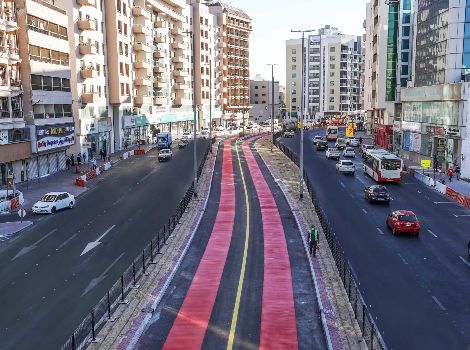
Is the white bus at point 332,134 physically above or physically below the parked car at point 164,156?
above

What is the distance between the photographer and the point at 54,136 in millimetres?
60531

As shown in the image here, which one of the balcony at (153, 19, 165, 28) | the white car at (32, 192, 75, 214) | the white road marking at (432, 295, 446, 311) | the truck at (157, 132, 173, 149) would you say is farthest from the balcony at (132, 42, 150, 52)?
the white road marking at (432, 295, 446, 311)

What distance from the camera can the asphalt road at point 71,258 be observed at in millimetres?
20219

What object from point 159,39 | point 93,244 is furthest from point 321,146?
point 93,244

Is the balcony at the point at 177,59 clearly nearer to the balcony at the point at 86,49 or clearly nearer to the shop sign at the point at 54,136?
the balcony at the point at 86,49

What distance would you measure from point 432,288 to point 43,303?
56.2 ft

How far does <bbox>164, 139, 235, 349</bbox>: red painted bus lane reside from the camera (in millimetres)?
18297

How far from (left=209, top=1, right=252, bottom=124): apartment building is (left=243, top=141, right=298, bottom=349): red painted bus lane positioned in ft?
437

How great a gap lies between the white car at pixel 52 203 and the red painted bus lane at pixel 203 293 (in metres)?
12.7

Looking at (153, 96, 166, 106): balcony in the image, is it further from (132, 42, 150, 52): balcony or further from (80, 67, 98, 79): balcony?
(80, 67, 98, 79): balcony

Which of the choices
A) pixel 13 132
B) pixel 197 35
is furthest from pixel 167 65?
pixel 13 132

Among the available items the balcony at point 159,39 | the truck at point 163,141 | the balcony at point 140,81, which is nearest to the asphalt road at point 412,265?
the truck at point 163,141

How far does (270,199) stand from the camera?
Answer: 4531 centimetres

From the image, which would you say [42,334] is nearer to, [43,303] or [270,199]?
[43,303]
